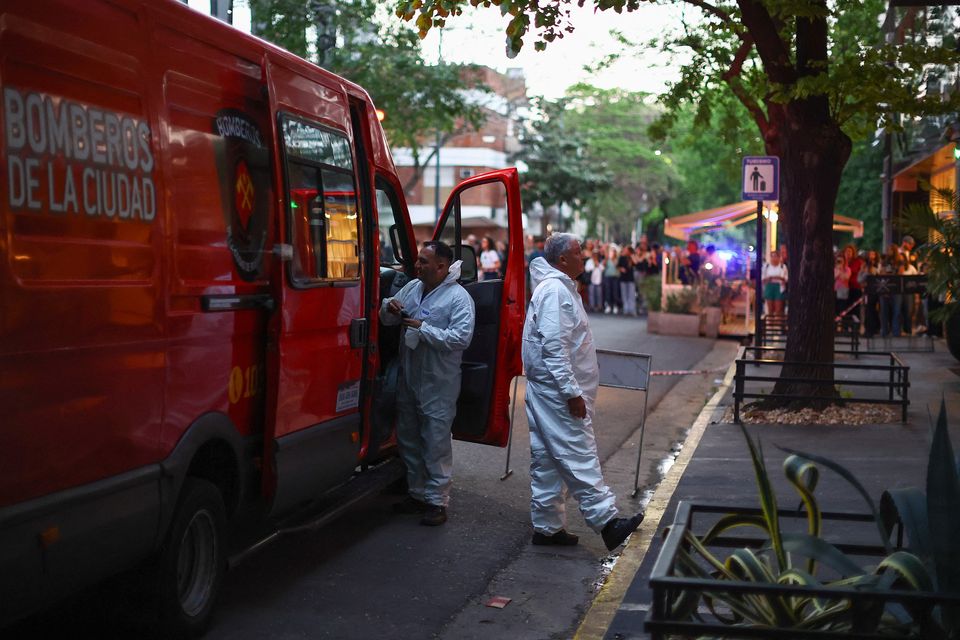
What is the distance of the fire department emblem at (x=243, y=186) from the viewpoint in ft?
19.2

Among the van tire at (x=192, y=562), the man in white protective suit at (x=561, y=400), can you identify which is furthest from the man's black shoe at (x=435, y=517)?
the van tire at (x=192, y=562)

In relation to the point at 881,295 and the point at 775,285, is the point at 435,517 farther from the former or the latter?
the point at 775,285

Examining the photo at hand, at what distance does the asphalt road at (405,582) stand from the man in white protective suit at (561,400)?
0.91ft

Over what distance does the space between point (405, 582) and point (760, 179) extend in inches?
407

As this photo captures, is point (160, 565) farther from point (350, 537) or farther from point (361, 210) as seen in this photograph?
point (361, 210)

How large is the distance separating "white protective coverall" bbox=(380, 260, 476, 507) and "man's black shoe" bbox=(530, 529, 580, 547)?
80cm

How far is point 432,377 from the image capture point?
799 cm

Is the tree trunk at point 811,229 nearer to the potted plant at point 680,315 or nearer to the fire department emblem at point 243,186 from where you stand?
the fire department emblem at point 243,186

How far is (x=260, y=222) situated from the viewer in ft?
20.4

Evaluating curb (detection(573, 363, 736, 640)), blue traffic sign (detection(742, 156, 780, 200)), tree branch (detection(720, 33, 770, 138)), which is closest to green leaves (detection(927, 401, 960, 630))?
curb (detection(573, 363, 736, 640))

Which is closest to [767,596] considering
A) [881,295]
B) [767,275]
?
[881,295]

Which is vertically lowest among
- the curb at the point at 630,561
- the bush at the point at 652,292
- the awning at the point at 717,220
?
the curb at the point at 630,561

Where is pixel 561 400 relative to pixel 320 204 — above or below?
below

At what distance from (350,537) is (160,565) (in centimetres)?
254
